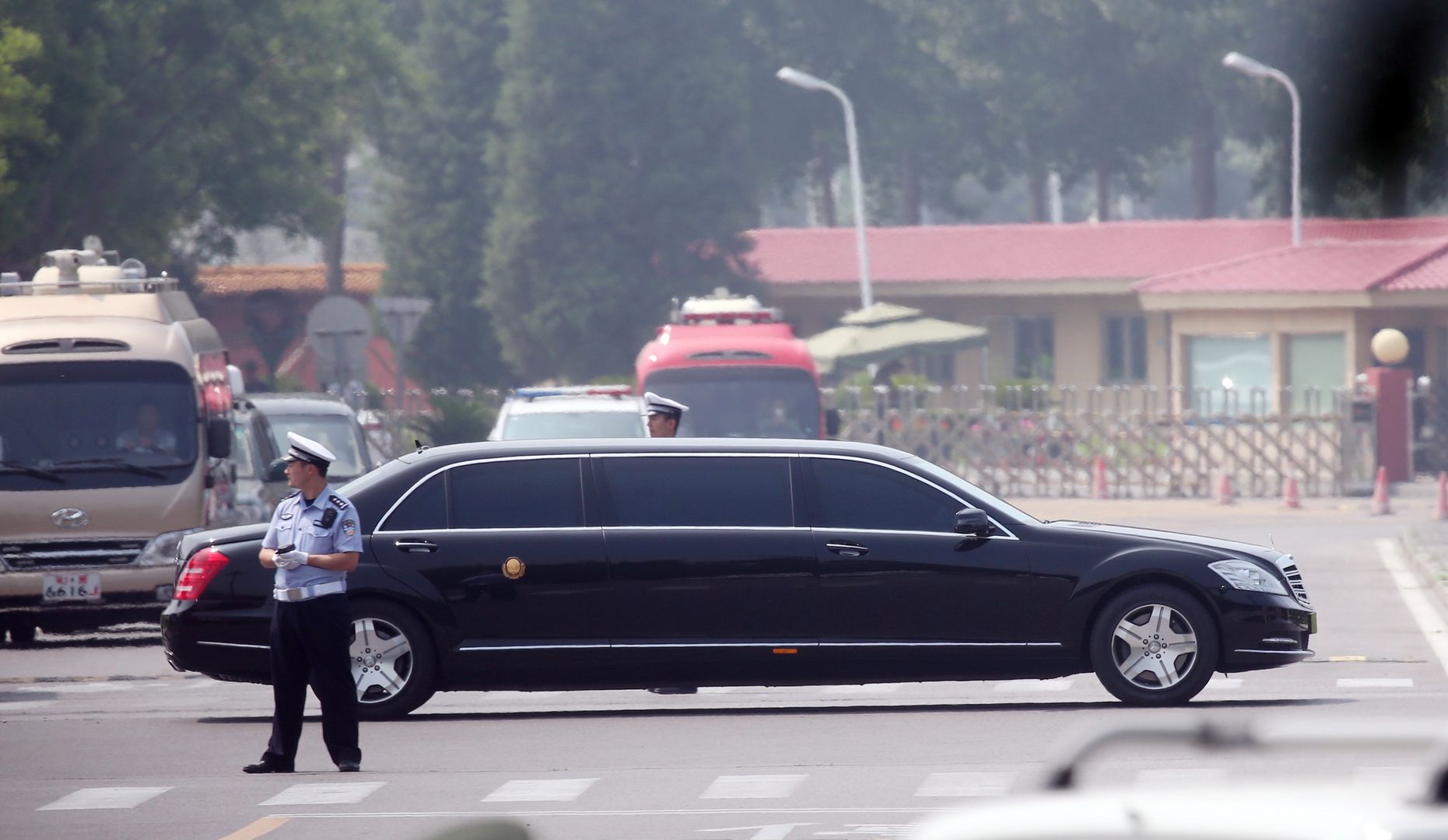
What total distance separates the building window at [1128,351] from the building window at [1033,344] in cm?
130

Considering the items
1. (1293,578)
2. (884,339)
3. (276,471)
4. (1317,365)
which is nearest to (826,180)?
(884,339)

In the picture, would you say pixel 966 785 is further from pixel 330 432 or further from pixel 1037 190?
pixel 1037 190

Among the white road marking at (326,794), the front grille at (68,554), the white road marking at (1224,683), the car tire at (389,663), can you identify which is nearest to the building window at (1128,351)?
the front grille at (68,554)

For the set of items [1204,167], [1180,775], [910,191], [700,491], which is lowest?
[1180,775]

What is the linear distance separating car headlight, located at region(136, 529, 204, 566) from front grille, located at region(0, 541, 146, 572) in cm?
5

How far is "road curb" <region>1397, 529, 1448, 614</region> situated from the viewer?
1911 centimetres

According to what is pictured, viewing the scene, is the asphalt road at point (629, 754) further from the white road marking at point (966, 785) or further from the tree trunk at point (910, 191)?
the tree trunk at point (910, 191)

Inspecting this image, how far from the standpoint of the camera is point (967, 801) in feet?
30.9

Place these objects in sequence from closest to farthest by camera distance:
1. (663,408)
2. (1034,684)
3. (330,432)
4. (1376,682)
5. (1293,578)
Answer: (1293,578) < (1376,682) < (1034,684) < (663,408) < (330,432)

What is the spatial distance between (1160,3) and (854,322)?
77.9ft

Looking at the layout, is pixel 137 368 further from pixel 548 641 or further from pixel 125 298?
pixel 548 641

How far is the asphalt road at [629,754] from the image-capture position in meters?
9.29

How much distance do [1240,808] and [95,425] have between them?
15231 mm

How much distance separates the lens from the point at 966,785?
32.0ft
